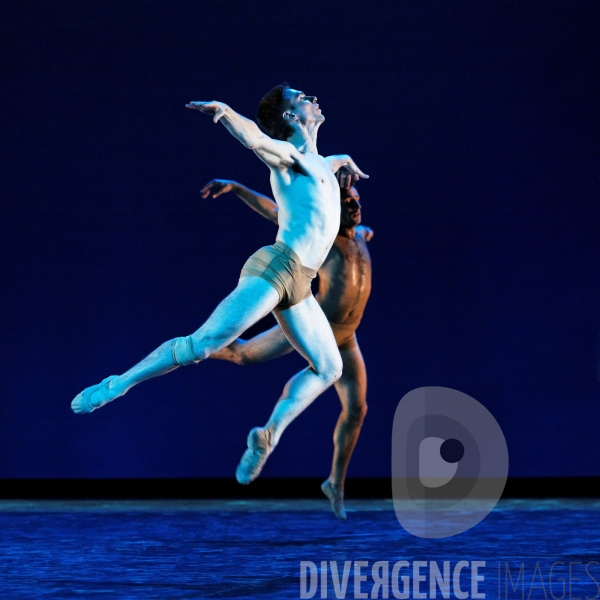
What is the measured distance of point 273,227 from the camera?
248 inches

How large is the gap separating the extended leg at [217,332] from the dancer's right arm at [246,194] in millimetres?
924

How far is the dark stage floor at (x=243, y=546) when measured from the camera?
11.3ft

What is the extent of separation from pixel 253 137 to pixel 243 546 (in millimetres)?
1912

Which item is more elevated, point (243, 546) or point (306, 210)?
point (306, 210)

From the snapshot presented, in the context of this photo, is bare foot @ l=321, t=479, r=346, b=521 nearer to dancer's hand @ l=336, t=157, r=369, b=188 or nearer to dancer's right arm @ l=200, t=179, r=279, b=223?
dancer's right arm @ l=200, t=179, r=279, b=223

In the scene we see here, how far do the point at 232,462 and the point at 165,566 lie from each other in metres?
2.43

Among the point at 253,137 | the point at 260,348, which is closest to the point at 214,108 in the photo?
the point at 253,137

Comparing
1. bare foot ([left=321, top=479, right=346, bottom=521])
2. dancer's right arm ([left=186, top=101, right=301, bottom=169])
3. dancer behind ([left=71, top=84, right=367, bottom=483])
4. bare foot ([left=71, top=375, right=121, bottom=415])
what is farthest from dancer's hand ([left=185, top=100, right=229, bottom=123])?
bare foot ([left=321, top=479, right=346, bottom=521])

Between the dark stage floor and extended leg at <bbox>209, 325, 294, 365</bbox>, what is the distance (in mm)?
867

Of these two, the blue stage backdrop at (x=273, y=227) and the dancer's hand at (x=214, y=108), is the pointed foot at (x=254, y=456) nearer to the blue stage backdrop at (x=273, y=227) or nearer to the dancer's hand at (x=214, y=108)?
the dancer's hand at (x=214, y=108)

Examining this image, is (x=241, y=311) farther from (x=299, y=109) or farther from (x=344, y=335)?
(x=344, y=335)

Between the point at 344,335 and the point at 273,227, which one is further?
the point at 273,227

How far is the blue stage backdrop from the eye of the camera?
620cm

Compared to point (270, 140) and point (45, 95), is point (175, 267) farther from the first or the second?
point (270, 140)
